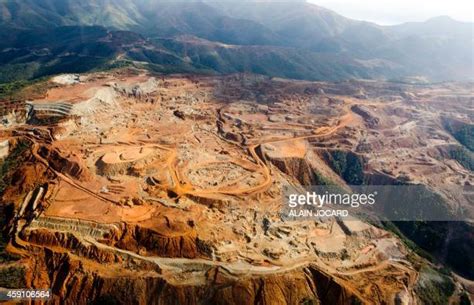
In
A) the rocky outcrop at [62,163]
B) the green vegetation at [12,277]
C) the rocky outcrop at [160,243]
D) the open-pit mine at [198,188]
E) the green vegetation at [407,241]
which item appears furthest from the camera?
the green vegetation at [407,241]

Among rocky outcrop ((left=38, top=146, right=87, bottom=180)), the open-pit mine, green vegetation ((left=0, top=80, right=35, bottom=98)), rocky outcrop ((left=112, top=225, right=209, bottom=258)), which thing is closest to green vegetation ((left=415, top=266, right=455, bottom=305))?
the open-pit mine

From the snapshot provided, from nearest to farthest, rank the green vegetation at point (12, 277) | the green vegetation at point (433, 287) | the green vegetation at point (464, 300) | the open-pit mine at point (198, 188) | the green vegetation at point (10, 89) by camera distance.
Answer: the green vegetation at point (12, 277)
the open-pit mine at point (198, 188)
the green vegetation at point (433, 287)
the green vegetation at point (464, 300)
the green vegetation at point (10, 89)

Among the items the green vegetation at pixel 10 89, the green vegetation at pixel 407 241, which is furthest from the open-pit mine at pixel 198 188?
the green vegetation at pixel 10 89

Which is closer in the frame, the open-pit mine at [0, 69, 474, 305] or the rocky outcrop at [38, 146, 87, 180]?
the open-pit mine at [0, 69, 474, 305]

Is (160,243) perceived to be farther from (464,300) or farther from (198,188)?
(464,300)

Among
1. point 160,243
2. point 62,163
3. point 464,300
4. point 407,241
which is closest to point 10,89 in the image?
point 62,163

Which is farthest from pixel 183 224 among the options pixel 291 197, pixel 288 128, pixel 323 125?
pixel 323 125

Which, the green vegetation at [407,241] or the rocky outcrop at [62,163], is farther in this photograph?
the green vegetation at [407,241]

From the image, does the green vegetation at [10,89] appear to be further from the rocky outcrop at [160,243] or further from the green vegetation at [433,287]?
the green vegetation at [433,287]

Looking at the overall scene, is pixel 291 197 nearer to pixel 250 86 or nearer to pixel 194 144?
pixel 194 144

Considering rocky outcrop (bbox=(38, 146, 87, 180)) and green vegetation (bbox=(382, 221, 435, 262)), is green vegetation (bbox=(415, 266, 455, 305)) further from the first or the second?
rocky outcrop (bbox=(38, 146, 87, 180))
